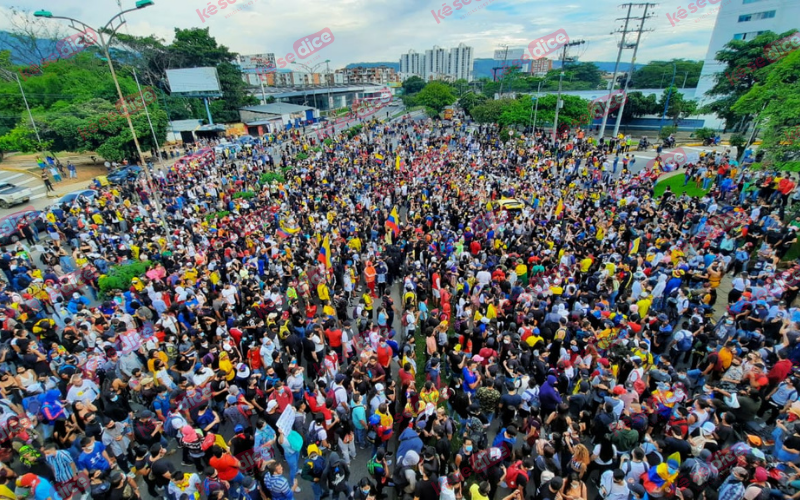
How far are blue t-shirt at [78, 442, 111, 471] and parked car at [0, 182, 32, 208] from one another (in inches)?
903

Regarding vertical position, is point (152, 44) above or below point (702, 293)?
above

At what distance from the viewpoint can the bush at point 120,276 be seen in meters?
9.78

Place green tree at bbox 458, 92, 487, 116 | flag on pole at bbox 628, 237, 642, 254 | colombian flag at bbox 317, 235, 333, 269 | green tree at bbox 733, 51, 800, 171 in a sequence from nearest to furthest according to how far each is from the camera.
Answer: flag on pole at bbox 628, 237, 642, 254 < colombian flag at bbox 317, 235, 333, 269 < green tree at bbox 733, 51, 800, 171 < green tree at bbox 458, 92, 487, 116

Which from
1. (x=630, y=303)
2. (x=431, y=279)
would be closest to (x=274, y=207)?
(x=431, y=279)

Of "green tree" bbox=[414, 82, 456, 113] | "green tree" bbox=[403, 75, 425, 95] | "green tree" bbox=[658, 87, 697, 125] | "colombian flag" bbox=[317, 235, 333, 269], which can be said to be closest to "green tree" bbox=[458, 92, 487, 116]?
"green tree" bbox=[414, 82, 456, 113]

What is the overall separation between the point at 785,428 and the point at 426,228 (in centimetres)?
985

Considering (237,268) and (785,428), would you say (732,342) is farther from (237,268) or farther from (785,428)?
(237,268)

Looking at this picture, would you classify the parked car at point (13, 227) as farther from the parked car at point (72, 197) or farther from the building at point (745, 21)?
the building at point (745, 21)

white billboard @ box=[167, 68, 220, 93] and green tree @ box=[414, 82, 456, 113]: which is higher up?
white billboard @ box=[167, 68, 220, 93]

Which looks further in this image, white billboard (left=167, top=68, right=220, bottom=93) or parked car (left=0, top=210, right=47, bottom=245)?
white billboard (left=167, top=68, right=220, bottom=93)

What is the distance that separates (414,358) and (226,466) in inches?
135

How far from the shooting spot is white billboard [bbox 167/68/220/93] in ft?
139

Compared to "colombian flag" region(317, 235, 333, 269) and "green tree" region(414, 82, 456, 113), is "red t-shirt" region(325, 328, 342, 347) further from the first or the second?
"green tree" region(414, 82, 456, 113)

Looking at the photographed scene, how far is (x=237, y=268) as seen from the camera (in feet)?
32.6
